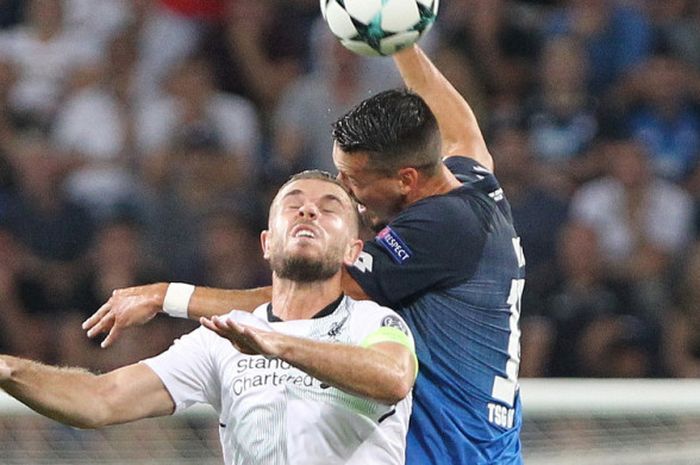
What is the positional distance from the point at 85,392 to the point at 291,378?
1.82 feet

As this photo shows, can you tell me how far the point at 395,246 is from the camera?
4543 millimetres

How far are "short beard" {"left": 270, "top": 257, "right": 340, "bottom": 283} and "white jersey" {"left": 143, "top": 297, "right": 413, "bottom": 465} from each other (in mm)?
99

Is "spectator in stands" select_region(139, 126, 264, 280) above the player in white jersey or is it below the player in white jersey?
below

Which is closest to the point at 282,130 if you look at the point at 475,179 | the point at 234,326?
the point at 475,179

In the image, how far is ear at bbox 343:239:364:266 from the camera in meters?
4.38

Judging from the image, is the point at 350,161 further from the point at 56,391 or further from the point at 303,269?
the point at 56,391

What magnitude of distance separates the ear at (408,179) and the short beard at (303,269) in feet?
1.64

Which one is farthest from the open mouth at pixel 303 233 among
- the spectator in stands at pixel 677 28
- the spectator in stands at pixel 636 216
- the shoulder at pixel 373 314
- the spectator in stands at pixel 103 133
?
the spectator in stands at pixel 677 28

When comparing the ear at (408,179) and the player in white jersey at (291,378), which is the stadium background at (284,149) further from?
the player in white jersey at (291,378)

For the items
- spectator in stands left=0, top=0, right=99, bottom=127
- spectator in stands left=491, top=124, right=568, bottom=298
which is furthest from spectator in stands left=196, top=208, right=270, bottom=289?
spectator in stands left=491, top=124, right=568, bottom=298

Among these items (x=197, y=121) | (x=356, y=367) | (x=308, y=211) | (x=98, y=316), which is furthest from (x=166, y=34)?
(x=356, y=367)

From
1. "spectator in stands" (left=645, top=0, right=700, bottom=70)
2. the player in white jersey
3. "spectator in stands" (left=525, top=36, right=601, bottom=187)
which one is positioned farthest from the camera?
"spectator in stands" (left=645, top=0, right=700, bottom=70)

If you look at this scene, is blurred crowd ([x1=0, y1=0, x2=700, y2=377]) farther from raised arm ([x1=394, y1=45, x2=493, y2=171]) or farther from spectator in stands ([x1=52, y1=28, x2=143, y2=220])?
raised arm ([x1=394, y1=45, x2=493, y2=171])

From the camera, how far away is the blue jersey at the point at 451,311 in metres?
4.54
